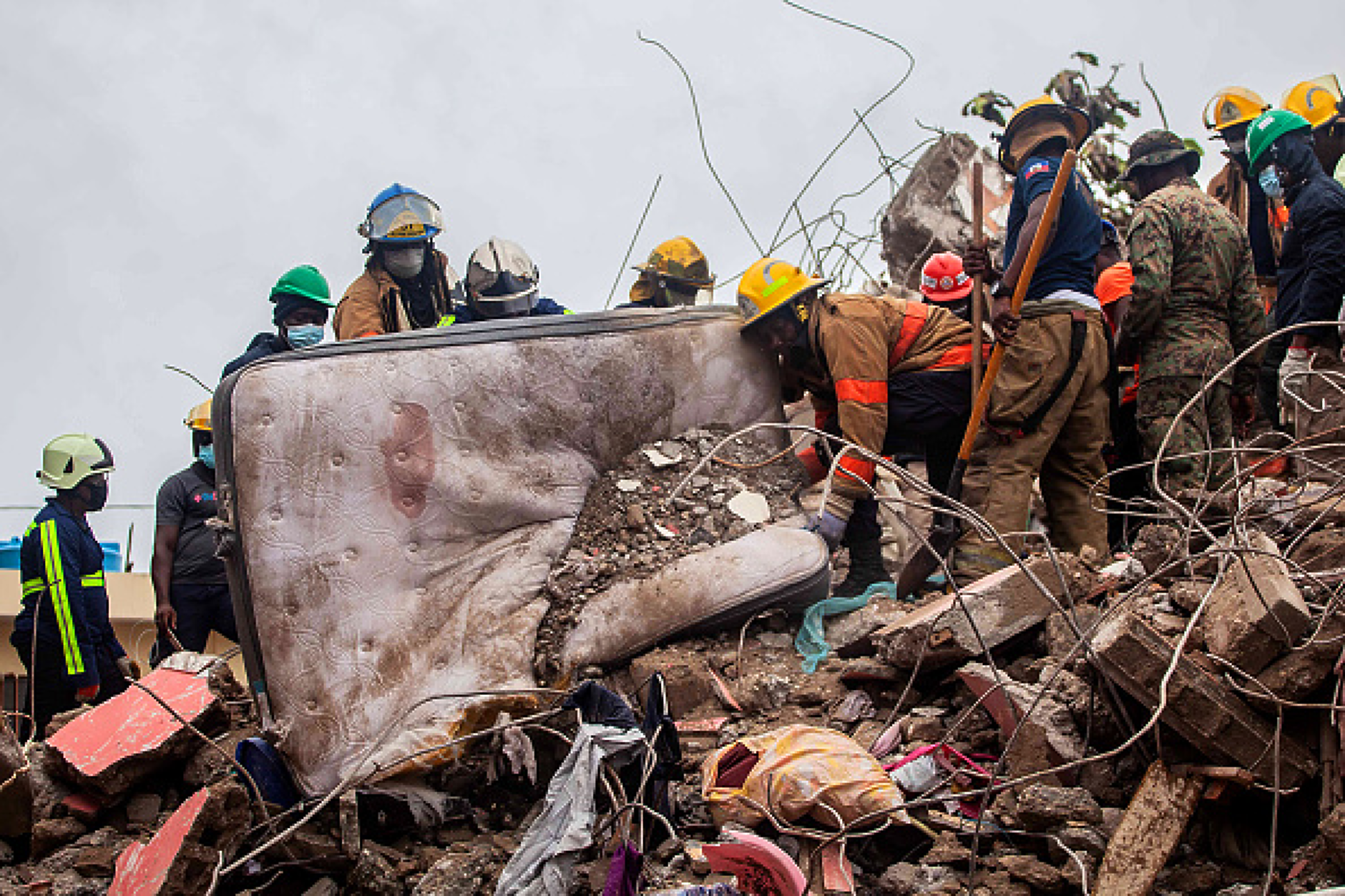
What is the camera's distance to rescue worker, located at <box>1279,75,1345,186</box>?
16.8ft

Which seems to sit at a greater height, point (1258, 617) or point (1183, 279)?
point (1183, 279)

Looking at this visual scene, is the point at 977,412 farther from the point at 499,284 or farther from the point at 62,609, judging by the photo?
the point at 62,609

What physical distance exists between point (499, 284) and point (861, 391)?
5.67 feet

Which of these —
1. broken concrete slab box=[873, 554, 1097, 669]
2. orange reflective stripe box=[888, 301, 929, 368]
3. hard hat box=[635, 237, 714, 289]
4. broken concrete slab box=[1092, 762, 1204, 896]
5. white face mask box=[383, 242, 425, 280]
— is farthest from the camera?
hard hat box=[635, 237, 714, 289]

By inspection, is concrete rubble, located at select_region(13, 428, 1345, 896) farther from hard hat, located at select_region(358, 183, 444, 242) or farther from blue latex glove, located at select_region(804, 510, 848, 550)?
hard hat, located at select_region(358, 183, 444, 242)

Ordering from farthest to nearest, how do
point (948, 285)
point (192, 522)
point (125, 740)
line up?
point (192, 522) < point (948, 285) < point (125, 740)

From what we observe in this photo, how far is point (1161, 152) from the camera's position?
4742 millimetres

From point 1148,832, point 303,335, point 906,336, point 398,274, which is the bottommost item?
point 1148,832

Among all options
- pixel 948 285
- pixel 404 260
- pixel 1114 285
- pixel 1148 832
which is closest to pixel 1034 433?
pixel 1114 285

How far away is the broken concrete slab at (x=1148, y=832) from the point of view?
7.39 ft

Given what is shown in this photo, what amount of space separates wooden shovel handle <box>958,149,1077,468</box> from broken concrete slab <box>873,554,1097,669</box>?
796 millimetres

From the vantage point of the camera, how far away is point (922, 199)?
721 centimetres

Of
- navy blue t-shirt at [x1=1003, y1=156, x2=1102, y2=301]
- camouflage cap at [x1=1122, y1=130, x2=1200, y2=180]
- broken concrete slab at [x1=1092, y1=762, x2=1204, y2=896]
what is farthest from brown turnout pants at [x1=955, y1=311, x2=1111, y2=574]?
broken concrete slab at [x1=1092, y1=762, x2=1204, y2=896]

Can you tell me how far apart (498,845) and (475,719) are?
40cm
